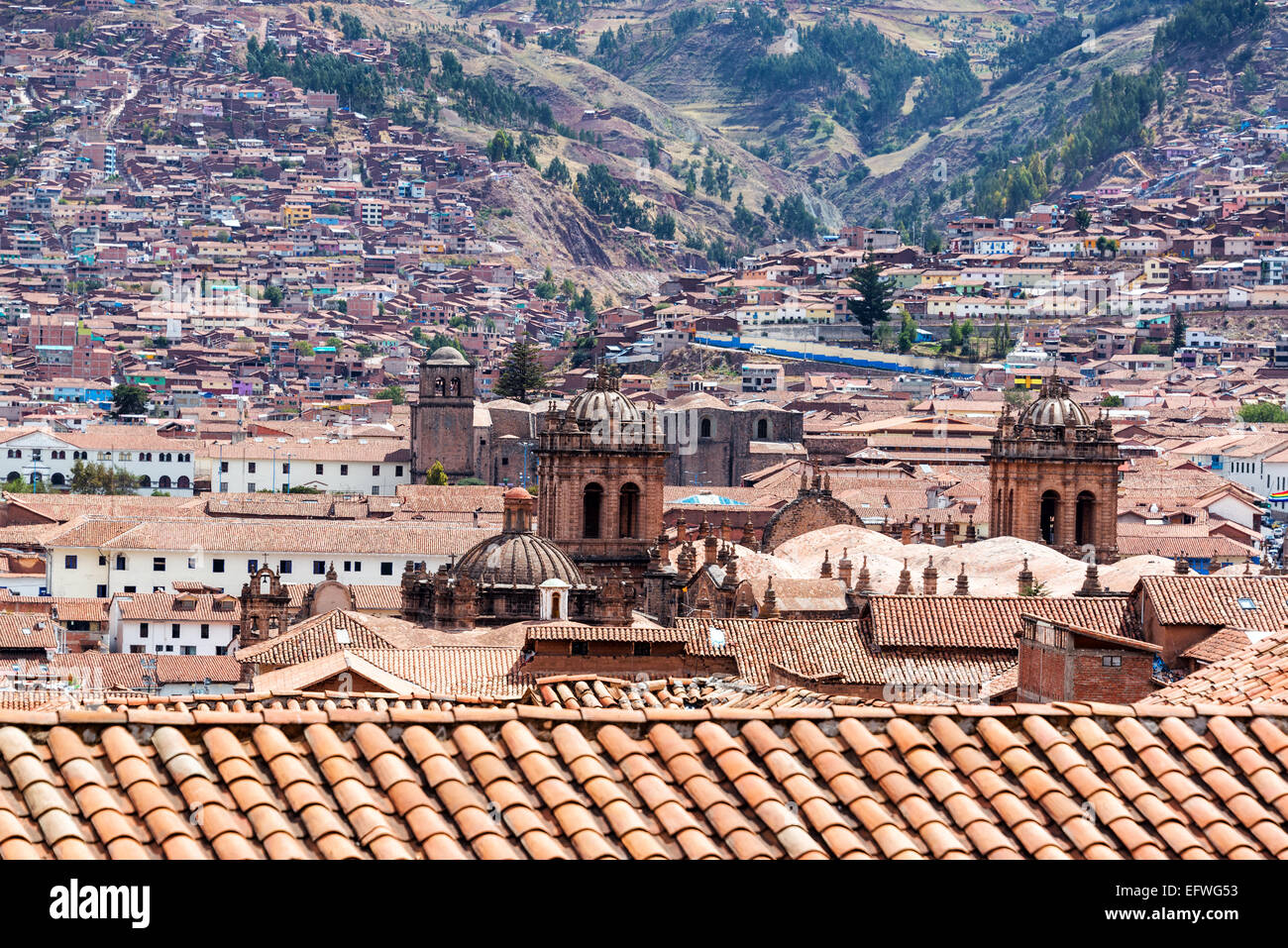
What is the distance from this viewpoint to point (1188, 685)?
16891mm

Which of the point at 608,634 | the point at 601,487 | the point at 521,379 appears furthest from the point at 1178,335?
the point at 608,634

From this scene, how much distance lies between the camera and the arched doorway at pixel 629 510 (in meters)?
56.1

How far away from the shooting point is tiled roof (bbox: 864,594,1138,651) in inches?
1421

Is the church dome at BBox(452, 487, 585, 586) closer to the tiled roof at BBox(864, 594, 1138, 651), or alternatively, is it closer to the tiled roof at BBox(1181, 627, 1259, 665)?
the tiled roof at BBox(864, 594, 1138, 651)

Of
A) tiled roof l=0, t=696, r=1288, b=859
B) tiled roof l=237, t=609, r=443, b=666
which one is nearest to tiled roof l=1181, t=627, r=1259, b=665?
tiled roof l=237, t=609, r=443, b=666

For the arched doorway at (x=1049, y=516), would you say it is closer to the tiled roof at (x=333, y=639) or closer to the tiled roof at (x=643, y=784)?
the tiled roof at (x=333, y=639)

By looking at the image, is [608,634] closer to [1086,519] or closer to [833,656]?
[833,656]

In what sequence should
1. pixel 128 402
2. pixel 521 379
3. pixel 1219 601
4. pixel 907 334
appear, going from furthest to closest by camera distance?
pixel 907 334, pixel 128 402, pixel 521 379, pixel 1219 601

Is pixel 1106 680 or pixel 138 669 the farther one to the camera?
pixel 138 669

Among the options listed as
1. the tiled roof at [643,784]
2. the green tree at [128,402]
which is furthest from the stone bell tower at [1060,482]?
the green tree at [128,402]

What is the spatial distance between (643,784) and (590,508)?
151ft

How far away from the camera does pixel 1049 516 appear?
59.2 meters

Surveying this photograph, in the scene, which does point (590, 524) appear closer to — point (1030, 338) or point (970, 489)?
point (970, 489)

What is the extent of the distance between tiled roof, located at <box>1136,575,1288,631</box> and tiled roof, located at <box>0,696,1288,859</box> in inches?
729
